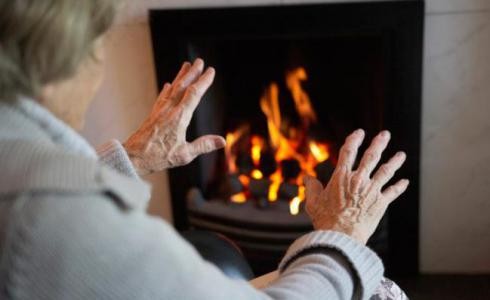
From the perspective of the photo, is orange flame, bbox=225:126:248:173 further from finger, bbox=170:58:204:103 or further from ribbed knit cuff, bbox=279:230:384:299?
ribbed knit cuff, bbox=279:230:384:299

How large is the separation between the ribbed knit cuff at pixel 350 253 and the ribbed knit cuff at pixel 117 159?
38 centimetres

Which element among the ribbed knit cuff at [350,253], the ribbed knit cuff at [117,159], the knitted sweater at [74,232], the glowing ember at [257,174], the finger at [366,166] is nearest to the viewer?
the knitted sweater at [74,232]

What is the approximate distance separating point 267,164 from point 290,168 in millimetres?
83

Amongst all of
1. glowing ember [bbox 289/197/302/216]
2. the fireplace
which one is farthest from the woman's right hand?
glowing ember [bbox 289/197/302/216]

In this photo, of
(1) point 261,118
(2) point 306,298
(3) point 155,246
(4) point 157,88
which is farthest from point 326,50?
(3) point 155,246

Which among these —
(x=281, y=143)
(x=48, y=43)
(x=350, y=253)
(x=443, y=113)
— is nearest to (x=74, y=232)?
(x=48, y=43)

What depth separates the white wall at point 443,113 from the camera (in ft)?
6.04

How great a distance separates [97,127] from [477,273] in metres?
1.31

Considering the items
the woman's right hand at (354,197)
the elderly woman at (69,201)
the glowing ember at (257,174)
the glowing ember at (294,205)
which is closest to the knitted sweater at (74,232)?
the elderly woman at (69,201)

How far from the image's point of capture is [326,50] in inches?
83.1

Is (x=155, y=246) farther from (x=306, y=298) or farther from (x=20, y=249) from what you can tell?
(x=306, y=298)

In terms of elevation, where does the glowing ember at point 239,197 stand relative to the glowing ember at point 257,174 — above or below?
below

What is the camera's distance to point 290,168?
2164 mm

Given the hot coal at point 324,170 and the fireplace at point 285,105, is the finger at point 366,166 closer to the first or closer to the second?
the fireplace at point 285,105
